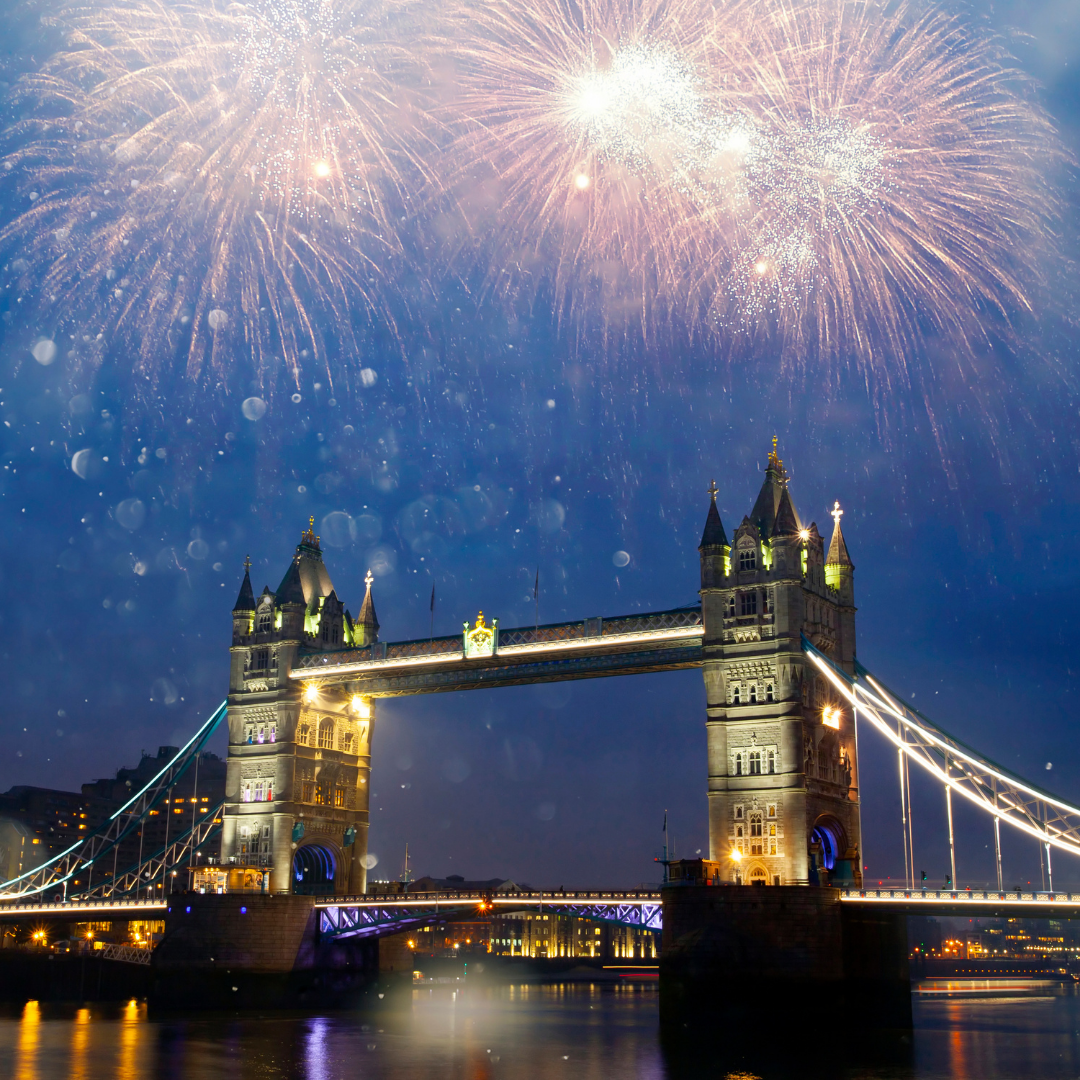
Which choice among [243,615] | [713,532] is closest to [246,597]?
[243,615]

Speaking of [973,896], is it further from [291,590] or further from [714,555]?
[291,590]

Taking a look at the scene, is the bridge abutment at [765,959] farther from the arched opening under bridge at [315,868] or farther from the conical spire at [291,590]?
the conical spire at [291,590]

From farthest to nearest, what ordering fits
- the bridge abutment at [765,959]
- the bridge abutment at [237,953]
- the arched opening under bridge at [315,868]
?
the arched opening under bridge at [315,868]
the bridge abutment at [237,953]
the bridge abutment at [765,959]

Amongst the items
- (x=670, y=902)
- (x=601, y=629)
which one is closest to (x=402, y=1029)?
(x=670, y=902)

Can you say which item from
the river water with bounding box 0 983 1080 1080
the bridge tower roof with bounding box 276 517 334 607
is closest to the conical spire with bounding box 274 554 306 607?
the bridge tower roof with bounding box 276 517 334 607

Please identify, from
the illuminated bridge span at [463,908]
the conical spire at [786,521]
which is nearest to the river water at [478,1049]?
the illuminated bridge span at [463,908]

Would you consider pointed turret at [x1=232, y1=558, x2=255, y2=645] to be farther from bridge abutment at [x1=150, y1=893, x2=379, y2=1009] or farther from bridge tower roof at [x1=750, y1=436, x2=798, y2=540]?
bridge tower roof at [x1=750, y1=436, x2=798, y2=540]
